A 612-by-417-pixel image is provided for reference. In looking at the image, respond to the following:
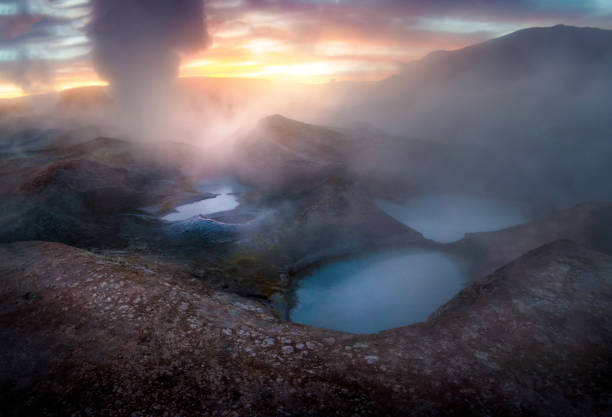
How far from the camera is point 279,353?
11.0 metres

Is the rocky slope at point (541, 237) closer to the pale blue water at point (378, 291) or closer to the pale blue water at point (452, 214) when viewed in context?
the pale blue water at point (378, 291)

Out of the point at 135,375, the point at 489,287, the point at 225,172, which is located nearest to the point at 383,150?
the point at 225,172

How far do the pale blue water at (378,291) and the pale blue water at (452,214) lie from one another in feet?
27.3

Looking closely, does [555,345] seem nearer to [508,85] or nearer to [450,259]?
[450,259]

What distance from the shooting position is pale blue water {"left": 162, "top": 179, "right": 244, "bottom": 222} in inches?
1113

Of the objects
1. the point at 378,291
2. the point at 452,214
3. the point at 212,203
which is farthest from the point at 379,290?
the point at 452,214

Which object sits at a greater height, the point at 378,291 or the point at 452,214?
the point at 378,291

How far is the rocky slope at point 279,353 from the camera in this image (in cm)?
930

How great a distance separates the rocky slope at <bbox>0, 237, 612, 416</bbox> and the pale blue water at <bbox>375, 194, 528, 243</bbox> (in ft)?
61.4

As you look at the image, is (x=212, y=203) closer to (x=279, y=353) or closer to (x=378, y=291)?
(x=378, y=291)

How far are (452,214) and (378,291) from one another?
23235 millimetres

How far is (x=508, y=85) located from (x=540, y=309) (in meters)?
147

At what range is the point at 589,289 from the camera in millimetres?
13961

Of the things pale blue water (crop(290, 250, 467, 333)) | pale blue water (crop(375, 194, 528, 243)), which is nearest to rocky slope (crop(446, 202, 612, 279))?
pale blue water (crop(290, 250, 467, 333))
